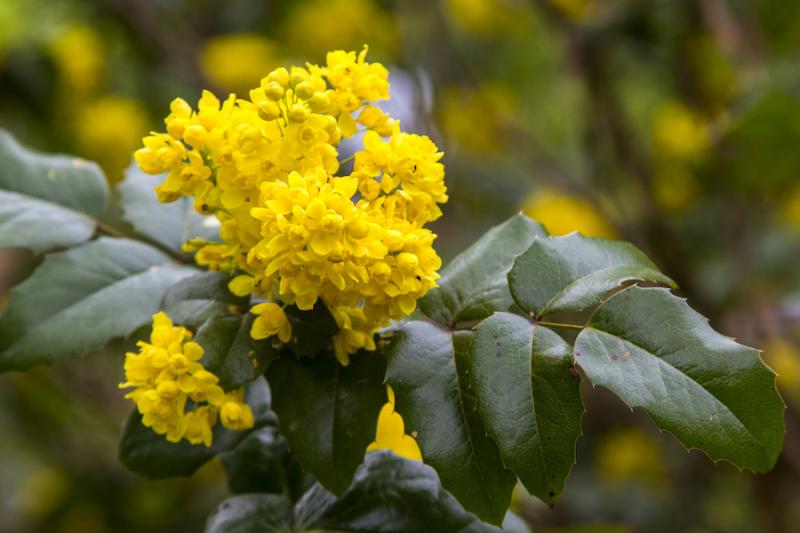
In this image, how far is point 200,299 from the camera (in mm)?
790

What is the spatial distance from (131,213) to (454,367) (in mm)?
456

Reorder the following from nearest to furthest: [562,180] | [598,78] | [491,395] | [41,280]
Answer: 1. [491,395]
2. [41,280]
3. [598,78]
4. [562,180]

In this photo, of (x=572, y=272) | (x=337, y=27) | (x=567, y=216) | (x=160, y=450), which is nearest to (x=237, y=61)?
(x=337, y=27)

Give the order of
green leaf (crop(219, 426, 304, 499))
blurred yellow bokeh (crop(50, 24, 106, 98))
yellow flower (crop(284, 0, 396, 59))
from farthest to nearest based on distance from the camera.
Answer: yellow flower (crop(284, 0, 396, 59)) → blurred yellow bokeh (crop(50, 24, 106, 98)) → green leaf (crop(219, 426, 304, 499))

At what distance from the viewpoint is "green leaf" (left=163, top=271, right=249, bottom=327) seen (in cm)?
77

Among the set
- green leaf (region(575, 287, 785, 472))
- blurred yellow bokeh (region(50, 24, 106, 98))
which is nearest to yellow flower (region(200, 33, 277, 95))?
blurred yellow bokeh (region(50, 24, 106, 98))

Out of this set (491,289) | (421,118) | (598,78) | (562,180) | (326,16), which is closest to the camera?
(491,289)

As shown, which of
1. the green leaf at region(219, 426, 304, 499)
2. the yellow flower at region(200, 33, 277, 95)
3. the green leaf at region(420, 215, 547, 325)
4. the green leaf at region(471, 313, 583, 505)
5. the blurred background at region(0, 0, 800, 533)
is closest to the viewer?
the green leaf at region(471, 313, 583, 505)

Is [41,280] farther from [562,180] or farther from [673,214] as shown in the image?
[673,214]

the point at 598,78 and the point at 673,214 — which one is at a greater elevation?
the point at 598,78

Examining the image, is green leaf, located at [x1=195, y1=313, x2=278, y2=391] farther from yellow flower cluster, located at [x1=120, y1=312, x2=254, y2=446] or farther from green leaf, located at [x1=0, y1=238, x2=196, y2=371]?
green leaf, located at [x1=0, y1=238, x2=196, y2=371]

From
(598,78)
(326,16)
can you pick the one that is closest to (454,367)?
(598,78)

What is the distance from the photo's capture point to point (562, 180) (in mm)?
2377

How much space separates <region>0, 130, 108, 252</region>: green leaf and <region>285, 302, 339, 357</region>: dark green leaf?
0.36 metres
